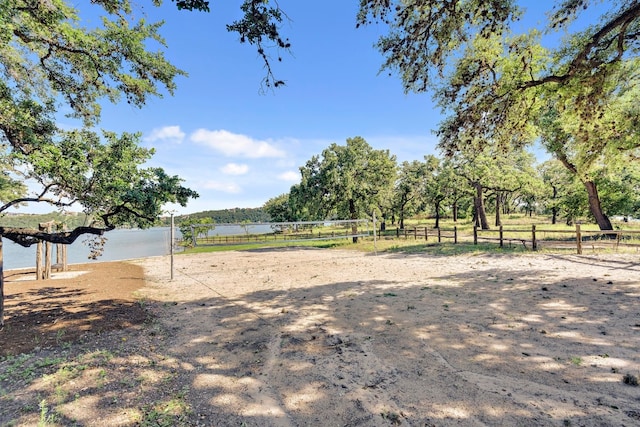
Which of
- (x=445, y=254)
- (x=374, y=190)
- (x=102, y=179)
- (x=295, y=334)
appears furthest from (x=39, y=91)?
(x=374, y=190)

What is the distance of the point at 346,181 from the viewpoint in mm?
23203

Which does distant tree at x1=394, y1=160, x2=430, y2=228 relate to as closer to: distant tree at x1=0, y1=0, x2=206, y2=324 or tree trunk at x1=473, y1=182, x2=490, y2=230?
tree trunk at x1=473, y1=182, x2=490, y2=230

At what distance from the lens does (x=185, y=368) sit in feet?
11.5

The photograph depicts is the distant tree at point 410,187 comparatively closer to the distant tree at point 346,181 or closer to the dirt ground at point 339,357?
the distant tree at point 346,181

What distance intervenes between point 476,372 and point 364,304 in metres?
3.00

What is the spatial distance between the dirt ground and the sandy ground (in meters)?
0.02

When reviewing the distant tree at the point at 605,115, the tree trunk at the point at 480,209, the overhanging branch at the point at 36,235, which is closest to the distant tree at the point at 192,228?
the overhanging branch at the point at 36,235

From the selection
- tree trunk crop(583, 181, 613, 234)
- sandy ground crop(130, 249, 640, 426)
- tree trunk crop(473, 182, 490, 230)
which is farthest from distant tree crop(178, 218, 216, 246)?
tree trunk crop(473, 182, 490, 230)

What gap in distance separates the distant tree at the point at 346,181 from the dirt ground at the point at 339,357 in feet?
55.2

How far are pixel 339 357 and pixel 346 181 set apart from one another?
66.2 feet

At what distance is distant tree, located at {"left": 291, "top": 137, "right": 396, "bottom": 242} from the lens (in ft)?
77.5

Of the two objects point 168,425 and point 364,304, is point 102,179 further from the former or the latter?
point 364,304

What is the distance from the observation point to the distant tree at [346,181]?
2362 cm

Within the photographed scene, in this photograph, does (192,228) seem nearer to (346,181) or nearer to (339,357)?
(339,357)
